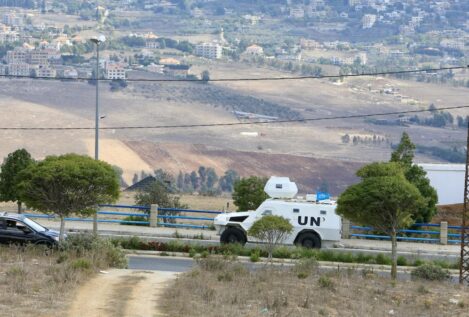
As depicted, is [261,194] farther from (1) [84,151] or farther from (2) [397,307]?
(1) [84,151]

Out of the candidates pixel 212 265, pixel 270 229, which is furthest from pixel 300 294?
pixel 270 229

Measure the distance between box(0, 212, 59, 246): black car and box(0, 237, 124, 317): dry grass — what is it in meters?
1.40

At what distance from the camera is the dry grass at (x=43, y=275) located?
19391 mm

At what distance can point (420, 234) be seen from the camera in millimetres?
42125

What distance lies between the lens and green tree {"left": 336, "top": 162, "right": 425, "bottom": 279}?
28.5 metres

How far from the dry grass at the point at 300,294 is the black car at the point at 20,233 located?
6.14 metres

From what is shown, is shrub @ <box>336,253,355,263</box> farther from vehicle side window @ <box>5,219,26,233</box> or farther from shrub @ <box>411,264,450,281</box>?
vehicle side window @ <box>5,219,26,233</box>

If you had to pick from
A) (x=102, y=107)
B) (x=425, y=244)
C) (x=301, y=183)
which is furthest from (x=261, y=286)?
(x=102, y=107)

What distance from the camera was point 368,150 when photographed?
16875cm

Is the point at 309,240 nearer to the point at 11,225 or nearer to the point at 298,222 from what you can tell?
the point at 298,222

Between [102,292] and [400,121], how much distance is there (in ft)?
582

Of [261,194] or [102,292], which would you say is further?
[261,194]

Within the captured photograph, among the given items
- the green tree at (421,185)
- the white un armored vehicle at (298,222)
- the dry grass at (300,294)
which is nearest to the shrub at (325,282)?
the dry grass at (300,294)

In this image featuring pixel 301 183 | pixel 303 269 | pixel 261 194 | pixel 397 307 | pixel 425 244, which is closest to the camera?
pixel 397 307
